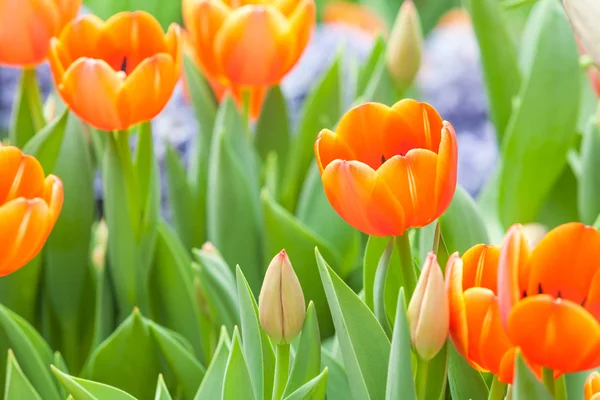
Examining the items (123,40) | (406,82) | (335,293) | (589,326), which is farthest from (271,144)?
(589,326)

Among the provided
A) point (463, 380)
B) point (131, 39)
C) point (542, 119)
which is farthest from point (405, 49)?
point (463, 380)

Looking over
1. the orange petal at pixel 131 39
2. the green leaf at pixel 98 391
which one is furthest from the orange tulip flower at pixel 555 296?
the orange petal at pixel 131 39

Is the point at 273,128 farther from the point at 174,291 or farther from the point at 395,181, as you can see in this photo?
the point at 395,181

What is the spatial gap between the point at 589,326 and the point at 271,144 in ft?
1.76

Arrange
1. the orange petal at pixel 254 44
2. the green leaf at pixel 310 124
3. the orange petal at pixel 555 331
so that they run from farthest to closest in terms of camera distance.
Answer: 1. the green leaf at pixel 310 124
2. the orange petal at pixel 254 44
3. the orange petal at pixel 555 331

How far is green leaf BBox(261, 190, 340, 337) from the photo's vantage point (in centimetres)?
64

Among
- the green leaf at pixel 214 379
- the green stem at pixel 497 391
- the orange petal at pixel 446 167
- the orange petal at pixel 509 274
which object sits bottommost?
the green leaf at pixel 214 379

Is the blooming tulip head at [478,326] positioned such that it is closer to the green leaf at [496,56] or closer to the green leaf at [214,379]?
the green leaf at [214,379]

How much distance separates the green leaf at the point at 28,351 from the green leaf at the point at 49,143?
0.12m

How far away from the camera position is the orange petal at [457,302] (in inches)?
14.1

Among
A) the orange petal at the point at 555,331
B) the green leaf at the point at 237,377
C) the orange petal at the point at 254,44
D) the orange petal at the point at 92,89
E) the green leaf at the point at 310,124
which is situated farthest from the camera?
the green leaf at the point at 310,124

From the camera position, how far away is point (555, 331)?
1.05ft

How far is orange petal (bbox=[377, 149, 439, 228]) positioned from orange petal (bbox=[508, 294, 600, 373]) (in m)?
0.09

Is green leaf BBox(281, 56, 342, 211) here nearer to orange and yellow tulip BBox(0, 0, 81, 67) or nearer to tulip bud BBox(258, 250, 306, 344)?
orange and yellow tulip BBox(0, 0, 81, 67)
